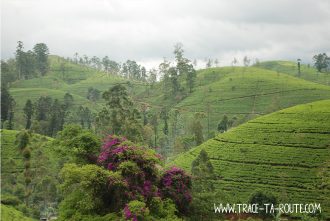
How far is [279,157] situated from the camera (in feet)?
212

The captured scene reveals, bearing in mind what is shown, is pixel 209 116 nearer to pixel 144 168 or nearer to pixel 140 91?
pixel 140 91

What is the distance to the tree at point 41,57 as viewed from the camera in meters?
189

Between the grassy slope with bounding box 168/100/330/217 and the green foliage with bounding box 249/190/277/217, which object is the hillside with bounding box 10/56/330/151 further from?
the green foliage with bounding box 249/190/277/217

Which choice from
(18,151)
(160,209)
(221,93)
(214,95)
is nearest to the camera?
(160,209)

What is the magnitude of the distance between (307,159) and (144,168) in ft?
128

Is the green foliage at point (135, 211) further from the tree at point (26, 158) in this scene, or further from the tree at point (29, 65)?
the tree at point (29, 65)

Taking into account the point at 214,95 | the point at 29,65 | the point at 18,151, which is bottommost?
the point at 18,151

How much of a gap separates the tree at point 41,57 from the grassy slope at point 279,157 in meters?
134

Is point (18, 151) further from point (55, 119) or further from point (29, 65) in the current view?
point (29, 65)

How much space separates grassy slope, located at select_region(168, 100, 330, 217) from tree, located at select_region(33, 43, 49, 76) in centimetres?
13398

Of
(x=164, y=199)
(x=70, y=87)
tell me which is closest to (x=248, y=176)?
(x=164, y=199)

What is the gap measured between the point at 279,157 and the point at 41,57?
153997 mm

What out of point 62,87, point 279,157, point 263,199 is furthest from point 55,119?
point 62,87

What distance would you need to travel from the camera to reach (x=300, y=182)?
190 ft
